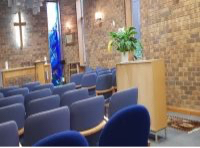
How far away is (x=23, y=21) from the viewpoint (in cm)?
935

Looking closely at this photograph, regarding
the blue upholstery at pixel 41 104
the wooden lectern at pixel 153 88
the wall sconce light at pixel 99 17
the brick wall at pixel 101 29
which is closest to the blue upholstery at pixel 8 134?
the blue upholstery at pixel 41 104

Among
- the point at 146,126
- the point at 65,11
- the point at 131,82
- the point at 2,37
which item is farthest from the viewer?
the point at 65,11

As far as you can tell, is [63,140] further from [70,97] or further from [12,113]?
[70,97]

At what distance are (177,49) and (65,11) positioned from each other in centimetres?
594

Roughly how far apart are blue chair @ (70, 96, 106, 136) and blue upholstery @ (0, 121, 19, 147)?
2.04 feet

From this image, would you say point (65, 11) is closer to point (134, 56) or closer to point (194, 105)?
point (134, 56)

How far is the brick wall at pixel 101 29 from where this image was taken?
7.76 metres

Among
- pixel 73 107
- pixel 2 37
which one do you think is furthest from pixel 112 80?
pixel 2 37

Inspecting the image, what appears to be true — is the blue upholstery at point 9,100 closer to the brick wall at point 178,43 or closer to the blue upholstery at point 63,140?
the blue upholstery at point 63,140

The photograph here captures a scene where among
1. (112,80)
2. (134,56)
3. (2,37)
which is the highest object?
(2,37)

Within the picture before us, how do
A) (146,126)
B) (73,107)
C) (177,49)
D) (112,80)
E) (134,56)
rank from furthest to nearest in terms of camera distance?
(134,56) → (177,49) → (112,80) → (73,107) → (146,126)

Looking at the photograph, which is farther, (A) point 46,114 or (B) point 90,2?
(B) point 90,2

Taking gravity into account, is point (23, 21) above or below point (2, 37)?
above

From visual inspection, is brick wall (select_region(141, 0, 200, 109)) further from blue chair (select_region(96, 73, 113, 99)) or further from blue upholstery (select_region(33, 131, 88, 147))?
blue upholstery (select_region(33, 131, 88, 147))
